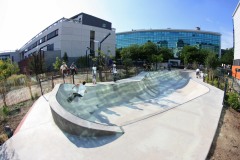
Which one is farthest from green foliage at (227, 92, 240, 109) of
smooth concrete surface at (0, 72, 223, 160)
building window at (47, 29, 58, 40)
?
building window at (47, 29, 58, 40)

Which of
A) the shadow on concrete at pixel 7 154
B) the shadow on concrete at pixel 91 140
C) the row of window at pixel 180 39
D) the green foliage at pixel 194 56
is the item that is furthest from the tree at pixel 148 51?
the row of window at pixel 180 39

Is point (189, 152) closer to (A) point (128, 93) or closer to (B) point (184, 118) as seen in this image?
(B) point (184, 118)

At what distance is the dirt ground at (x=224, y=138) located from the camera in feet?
15.8

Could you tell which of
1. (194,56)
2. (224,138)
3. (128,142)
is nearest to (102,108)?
(128,142)

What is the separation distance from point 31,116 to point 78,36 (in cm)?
3668

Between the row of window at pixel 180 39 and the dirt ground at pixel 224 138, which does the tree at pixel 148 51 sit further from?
the row of window at pixel 180 39

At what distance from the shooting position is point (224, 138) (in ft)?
18.9

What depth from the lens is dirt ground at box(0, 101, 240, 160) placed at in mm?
4816

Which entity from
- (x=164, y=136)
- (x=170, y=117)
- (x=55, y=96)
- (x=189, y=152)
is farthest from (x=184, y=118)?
(x=55, y=96)

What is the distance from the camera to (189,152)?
472 centimetres

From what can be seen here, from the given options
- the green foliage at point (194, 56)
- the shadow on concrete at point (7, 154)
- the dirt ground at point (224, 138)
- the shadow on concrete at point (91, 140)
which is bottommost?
the shadow on concrete at point (7, 154)

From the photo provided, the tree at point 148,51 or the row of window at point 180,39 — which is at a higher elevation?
the row of window at point 180,39

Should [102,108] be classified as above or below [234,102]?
below

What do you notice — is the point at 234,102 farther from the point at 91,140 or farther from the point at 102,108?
the point at 91,140
